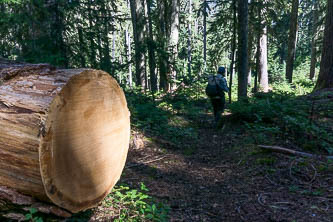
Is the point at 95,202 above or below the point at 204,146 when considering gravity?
above

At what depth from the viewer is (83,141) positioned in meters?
2.50

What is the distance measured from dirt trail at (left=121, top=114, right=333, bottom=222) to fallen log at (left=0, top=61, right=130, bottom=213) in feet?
4.16

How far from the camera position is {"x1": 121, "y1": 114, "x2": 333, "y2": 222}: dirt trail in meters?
3.36

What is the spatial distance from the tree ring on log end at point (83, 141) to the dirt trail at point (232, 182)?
1.16 m

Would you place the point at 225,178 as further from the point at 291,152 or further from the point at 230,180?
the point at 291,152

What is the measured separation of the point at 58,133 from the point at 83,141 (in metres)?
0.30

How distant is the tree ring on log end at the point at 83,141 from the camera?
7.28 ft

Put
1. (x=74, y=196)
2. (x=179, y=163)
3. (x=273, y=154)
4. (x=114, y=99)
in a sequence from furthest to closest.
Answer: (x=179, y=163) → (x=273, y=154) → (x=114, y=99) → (x=74, y=196)

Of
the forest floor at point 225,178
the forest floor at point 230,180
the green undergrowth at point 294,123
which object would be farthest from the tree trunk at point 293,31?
the forest floor at point 230,180

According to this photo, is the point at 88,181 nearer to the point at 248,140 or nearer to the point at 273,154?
the point at 273,154

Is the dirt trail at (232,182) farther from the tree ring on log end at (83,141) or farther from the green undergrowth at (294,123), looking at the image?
the tree ring on log end at (83,141)

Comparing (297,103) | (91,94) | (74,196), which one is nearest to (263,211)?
(74,196)

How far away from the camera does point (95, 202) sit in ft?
9.09

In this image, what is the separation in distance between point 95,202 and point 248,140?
4278 mm
